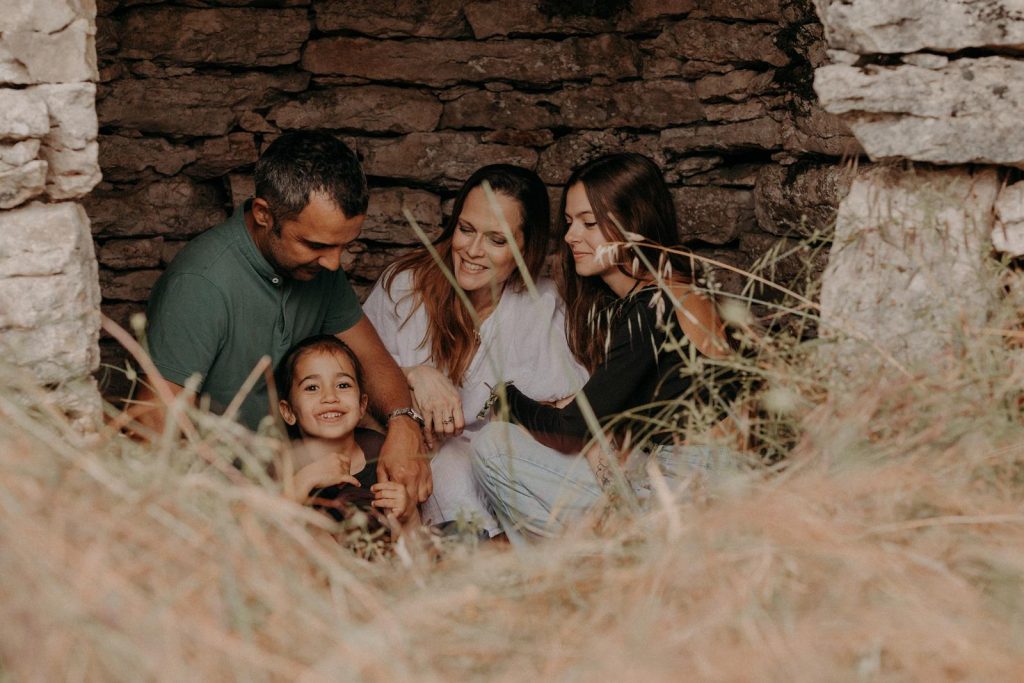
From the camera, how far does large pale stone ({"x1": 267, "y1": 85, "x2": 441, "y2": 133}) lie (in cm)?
459

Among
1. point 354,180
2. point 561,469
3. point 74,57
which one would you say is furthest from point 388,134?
point 74,57

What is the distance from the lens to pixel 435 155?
4.67 meters

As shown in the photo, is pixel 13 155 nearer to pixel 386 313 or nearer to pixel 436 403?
pixel 436 403

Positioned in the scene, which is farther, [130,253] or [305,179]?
[130,253]

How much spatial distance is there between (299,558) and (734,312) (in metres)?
1.03

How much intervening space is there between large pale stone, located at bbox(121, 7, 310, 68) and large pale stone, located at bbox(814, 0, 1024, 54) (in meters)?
2.64

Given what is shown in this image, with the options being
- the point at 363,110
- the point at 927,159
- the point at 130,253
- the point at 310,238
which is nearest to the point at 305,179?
the point at 310,238

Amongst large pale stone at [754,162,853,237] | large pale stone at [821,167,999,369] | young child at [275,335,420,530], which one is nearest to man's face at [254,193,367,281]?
young child at [275,335,420,530]

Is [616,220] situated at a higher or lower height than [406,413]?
higher

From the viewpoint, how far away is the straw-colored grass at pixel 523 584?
1558mm

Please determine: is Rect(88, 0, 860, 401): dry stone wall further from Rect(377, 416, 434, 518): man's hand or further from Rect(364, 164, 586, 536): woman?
Rect(377, 416, 434, 518): man's hand

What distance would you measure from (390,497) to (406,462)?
0.17 metres

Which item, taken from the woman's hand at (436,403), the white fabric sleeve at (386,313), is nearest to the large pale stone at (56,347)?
the woman's hand at (436,403)

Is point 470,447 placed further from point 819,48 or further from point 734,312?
point 819,48
